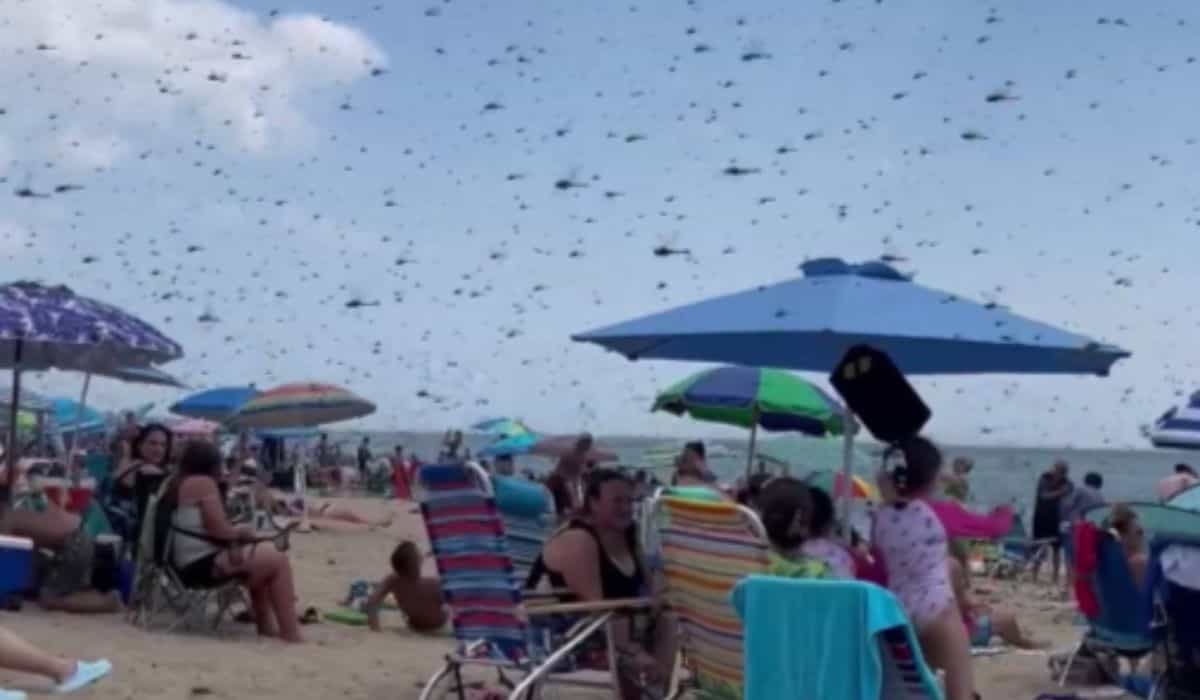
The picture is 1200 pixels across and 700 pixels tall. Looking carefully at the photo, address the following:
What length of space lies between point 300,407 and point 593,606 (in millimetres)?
14316

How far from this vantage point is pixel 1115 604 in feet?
22.2

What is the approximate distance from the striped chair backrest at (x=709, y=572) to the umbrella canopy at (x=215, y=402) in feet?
59.0

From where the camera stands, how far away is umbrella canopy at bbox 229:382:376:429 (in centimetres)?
1950

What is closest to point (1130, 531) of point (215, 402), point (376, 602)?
point (376, 602)

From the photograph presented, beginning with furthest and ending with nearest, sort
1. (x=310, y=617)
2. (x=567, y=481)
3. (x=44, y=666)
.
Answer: (x=567, y=481) < (x=310, y=617) < (x=44, y=666)

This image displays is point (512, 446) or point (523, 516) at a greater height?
point (512, 446)

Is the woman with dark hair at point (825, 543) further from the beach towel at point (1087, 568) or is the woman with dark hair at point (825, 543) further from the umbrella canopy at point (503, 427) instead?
the umbrella canopy at point (503, 427)

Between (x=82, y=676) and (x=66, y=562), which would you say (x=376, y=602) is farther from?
(x=82, y=676)

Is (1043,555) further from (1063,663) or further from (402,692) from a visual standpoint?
(402,692)

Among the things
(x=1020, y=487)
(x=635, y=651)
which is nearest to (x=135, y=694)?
(x=635, y=651)

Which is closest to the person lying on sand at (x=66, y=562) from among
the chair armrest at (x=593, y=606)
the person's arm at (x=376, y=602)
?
the person's arm at (x=376, y=602)

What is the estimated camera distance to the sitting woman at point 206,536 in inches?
312

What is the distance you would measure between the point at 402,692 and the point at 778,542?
249cm

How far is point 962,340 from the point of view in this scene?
606 cm
